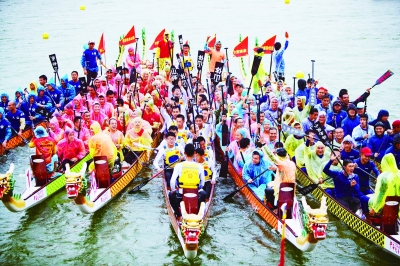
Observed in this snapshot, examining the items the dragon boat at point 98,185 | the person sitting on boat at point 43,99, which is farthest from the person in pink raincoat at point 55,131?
the person sitting on boat at point 43,99

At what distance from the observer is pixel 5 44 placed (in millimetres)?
26594

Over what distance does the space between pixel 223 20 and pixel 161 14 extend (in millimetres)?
4227

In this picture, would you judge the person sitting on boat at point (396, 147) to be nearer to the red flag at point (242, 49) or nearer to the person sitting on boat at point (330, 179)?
the person sitting on boat at point (330, 179)

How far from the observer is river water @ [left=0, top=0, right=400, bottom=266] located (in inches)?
313

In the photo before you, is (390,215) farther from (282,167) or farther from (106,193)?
(106,193)

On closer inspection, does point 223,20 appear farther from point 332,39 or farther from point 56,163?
point 56,163

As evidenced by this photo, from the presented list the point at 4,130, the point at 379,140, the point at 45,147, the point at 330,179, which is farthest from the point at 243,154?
the point at 4,130

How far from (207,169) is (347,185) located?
6.86ft

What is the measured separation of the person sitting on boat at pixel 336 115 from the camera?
1073 cm

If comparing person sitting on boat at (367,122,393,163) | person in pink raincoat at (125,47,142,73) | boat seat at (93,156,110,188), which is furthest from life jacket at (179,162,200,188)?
person in pink raincoat at (125,47,142,73)

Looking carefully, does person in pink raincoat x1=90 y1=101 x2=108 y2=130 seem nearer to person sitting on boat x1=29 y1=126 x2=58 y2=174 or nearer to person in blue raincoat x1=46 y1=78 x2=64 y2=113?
person sitting on boat x1=29 y1=126 x2=58 y2=174

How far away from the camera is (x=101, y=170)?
29.2 ft

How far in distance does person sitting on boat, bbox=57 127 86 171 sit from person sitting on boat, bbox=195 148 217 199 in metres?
2.59

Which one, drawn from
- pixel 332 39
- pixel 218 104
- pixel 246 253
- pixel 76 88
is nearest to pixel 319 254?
pixel 246 253
